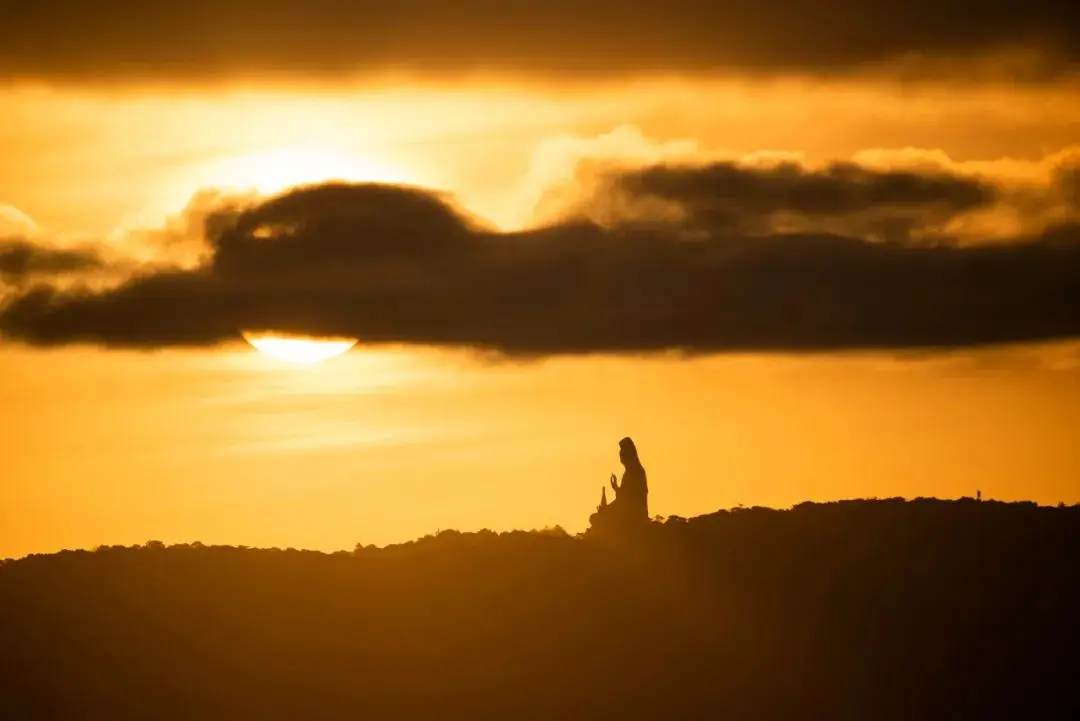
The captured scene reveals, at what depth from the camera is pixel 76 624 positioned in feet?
336

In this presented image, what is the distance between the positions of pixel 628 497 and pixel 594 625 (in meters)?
4.45

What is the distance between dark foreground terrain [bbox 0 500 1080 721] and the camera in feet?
331

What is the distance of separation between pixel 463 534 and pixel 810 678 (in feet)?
40.4

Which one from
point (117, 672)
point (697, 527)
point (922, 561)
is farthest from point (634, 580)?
point (117, 672)

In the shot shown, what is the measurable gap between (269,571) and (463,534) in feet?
21.4

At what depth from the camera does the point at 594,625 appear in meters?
103

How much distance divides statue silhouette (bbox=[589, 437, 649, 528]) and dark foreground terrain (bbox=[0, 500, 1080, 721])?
0.81m

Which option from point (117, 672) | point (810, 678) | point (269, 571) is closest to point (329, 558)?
point (269, 571)

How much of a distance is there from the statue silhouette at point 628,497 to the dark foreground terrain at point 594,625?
2.64ft

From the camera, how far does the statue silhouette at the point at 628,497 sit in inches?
Result: 4013

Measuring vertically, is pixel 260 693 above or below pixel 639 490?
below

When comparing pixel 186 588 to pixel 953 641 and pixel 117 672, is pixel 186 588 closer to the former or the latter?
pixel 117 672

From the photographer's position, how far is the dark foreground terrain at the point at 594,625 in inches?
3969

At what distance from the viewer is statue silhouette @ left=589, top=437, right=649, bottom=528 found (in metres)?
102
